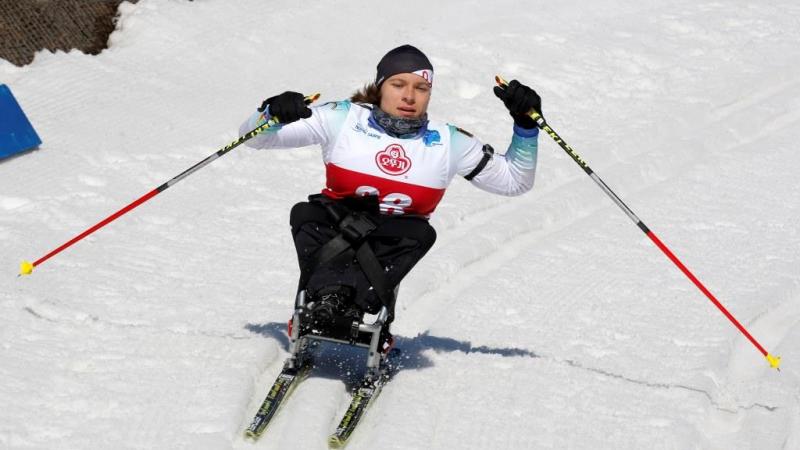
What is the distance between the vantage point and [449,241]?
9320mm

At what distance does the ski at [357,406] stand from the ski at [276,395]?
30 centimetres

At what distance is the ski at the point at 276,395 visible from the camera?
20.7 feet

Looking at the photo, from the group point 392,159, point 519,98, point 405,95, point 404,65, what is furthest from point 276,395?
point 519,98

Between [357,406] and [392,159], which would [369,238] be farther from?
[357,406]

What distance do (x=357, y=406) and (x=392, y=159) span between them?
4.00 ft

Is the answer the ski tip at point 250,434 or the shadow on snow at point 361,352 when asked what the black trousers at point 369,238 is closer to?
the shadow on snow at point 361,352

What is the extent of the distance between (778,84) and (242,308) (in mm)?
7286

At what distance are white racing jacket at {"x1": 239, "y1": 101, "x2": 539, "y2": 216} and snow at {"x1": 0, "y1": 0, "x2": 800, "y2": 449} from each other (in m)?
0.97

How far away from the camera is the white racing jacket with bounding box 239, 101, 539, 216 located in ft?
22.4

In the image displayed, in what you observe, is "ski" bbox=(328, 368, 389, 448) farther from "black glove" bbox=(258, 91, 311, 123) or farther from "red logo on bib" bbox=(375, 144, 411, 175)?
"black glove" bbox=(258, 91, 311, 123)

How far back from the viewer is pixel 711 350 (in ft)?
25.6

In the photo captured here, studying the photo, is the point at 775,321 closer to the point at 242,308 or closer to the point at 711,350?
the point at 711,350

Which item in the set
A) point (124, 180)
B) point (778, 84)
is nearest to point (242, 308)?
point (124, 180)

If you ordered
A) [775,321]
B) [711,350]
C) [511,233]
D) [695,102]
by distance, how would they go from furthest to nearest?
[695,102] → [511,233] → [775,321] → [711,350]
